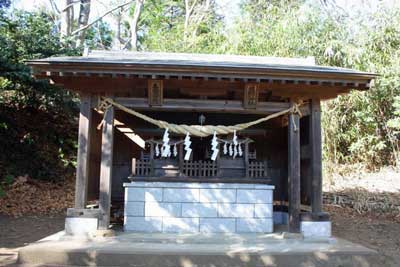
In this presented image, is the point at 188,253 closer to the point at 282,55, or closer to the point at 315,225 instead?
the point at 315,225

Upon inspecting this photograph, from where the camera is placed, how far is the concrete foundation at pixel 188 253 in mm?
4418

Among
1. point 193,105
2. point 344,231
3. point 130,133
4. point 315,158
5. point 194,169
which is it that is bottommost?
point 344,231

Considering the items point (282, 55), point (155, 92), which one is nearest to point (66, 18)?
point (282, 55)

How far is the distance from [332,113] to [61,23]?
11.3 m

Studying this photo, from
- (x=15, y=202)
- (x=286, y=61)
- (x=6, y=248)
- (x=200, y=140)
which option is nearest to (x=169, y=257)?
(x=6, y=248)

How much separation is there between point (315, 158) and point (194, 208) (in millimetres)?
1995

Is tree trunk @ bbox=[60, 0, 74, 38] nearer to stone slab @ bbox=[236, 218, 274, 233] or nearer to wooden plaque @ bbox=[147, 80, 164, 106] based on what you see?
wooden plaque @ bbox=[147, 80, 164, 106]

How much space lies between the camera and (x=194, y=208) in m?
5.68

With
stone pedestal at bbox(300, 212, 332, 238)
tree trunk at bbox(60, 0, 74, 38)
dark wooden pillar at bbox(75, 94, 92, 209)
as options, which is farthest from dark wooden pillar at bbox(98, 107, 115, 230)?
tree trunk at bbox(60, 0, 74, 38)

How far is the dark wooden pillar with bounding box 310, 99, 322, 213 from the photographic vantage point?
5.63 metres

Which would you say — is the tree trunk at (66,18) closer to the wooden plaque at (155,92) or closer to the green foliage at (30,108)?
the green foliage at (30,108)

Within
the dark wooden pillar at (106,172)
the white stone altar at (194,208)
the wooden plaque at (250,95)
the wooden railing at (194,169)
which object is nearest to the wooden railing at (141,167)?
the wooden railing at (194,169)

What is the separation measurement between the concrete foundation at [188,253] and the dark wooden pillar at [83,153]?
0.62 metres

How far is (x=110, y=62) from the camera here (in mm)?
5074
